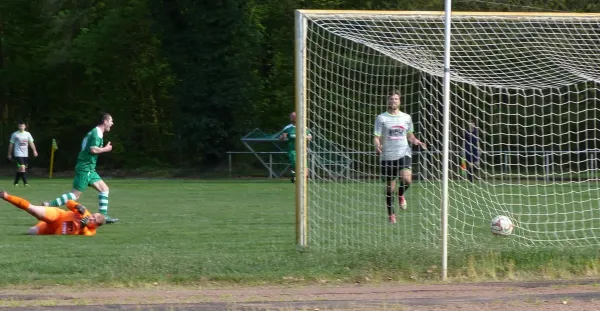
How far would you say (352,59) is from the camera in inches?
618

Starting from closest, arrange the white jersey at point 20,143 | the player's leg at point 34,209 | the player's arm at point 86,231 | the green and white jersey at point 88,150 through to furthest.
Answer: the player's leg at point 34,209 → the player's arm at point 86,231 → the green and white jersey at point 88,150 → the white jersey at point 20,143

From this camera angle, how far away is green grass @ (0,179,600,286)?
390 inches

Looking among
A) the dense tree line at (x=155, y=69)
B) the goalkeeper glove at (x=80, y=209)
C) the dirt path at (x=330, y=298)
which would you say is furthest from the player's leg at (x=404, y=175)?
the dense tree line at (x=155, y=69)

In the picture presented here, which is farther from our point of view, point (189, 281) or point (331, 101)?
point (331, 101)

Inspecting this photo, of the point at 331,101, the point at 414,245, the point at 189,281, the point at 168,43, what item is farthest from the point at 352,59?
the point at 168,43

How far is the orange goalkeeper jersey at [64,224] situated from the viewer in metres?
13.2

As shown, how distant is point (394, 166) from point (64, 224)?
182 inches

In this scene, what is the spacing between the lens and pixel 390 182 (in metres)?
13.8

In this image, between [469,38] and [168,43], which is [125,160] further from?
[469,38]

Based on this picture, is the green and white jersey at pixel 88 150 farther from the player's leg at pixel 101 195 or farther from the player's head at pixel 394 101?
the player's head at pixel 394 101

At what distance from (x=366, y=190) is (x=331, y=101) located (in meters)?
2.34

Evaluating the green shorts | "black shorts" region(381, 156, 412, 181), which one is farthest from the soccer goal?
the green shorts

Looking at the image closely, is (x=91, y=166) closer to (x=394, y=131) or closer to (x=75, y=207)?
(x=75, y=207)

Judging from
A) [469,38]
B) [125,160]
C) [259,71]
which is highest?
[469,38]
